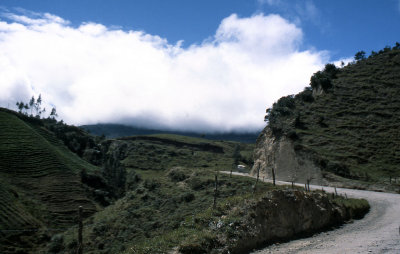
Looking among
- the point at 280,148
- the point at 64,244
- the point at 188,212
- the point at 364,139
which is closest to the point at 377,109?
the point at 364,139

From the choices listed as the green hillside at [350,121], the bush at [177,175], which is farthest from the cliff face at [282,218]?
the bush at [177,175]

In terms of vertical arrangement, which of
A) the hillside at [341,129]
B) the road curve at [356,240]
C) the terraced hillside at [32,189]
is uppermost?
the hillside at [341,129]

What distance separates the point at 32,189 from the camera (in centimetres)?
5916

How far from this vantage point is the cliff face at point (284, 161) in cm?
4484

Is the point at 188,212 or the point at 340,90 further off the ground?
the point at 340,90

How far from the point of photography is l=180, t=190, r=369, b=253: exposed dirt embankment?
1199cm

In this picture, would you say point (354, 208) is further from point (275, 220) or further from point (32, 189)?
point (32, 189)

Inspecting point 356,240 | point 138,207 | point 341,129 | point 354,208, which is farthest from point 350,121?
point 356,240

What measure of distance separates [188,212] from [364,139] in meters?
38.4

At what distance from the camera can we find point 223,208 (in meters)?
14.4

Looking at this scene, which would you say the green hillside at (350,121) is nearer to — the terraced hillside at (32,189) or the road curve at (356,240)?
the road curve at (356,240)

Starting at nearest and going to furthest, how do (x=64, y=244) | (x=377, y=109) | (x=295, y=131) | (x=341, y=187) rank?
(x=64, y=244) → (x=341, y=187) → (x=295, y=131) → (x=377, y=109)

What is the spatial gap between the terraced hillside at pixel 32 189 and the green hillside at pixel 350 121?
149 feet

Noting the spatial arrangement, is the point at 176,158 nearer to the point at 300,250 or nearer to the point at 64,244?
the point at 64,244
